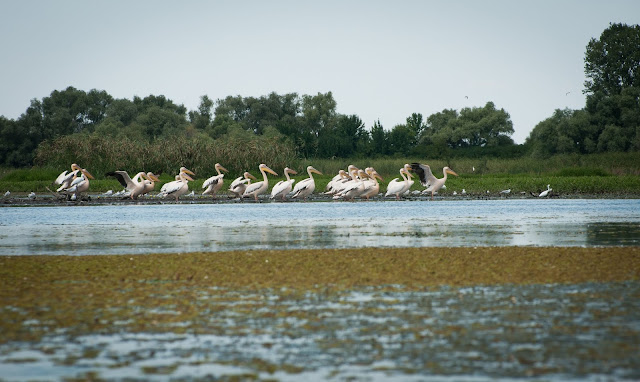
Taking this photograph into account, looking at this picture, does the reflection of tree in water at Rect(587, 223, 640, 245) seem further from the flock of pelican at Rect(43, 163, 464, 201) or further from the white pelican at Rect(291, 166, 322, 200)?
the white pelican at Rect(291, 166, 322, 200)

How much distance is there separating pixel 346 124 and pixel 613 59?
2645 cm

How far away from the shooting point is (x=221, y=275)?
11672 millimetres

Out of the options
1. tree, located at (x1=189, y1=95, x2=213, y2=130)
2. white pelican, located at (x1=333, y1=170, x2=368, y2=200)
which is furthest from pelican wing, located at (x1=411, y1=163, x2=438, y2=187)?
tree, located at (x1=189, y1=95, x2=213, y2=130)

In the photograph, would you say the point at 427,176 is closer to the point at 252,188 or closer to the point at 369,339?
the point at 252,188

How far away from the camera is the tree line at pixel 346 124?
70000mm

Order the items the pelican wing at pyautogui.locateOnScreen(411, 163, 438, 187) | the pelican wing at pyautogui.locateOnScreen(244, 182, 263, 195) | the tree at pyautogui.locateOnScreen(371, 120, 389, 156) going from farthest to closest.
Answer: the tree at pyautogui.locateOnScreen(371, 120, 389, 156), the pelican wing at pyautogui.locateOnScreen(244, 182, 263, 195), the pelican wing at pyautogui.locateOnScreen(411, 163, 438, 187)

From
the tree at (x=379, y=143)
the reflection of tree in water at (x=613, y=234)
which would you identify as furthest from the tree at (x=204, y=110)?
the reflection of tree in water at (x=613, y=234)

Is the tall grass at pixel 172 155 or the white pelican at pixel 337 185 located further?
the tall grass at pixel 172 155

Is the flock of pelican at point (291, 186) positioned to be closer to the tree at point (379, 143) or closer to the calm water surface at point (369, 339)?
the calm water surface at point (369, 339)

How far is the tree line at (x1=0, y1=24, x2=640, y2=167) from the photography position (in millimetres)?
70000

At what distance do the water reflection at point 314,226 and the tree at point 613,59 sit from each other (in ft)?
165

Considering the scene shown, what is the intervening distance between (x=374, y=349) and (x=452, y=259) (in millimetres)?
6257

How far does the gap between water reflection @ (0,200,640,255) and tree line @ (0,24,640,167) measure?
19339mm

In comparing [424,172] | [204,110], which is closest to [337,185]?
[424,172]
